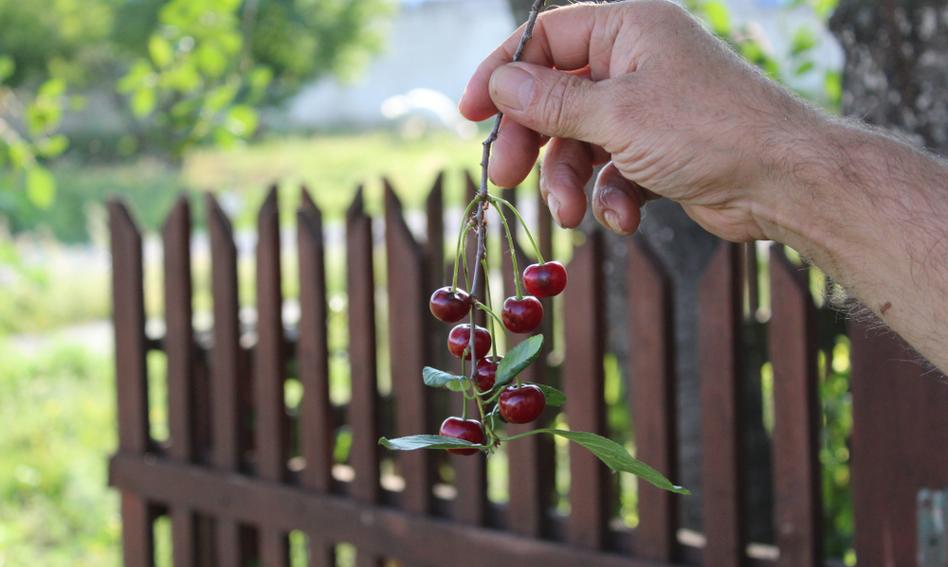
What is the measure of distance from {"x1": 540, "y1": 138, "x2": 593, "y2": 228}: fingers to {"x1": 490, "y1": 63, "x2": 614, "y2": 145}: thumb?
0.47 ft

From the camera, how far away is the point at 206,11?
3.50 meters

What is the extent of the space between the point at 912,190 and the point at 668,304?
919 mm

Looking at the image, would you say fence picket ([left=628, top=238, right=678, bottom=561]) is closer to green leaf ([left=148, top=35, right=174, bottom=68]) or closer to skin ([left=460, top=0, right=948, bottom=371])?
skin ([left=460, top=0, right=948, bottom=371])

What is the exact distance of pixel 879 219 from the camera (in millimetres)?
1194

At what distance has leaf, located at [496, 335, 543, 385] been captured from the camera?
36.3 inches

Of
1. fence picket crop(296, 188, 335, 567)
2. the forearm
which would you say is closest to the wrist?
the forearm

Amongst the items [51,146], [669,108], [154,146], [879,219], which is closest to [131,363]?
[51,146]

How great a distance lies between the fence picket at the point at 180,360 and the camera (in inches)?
111

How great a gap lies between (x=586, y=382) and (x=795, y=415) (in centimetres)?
41

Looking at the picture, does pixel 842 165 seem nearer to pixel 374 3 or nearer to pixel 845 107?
pixel 845 107

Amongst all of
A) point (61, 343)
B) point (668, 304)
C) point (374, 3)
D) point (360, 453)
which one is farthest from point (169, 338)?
point (374, 3)

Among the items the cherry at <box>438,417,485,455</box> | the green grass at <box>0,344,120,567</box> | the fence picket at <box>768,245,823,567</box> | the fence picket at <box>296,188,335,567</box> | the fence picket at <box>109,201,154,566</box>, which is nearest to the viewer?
the cherry at <box>438,417,485,455</box>

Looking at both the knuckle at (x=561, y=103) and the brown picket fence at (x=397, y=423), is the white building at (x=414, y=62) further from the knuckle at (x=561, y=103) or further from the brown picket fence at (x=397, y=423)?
the knuckle at (x=561, y=103)

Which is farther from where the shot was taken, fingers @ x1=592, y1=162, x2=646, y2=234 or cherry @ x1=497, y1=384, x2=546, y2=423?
fingers @ x1=592, y1=162, x2=646, y2=234
